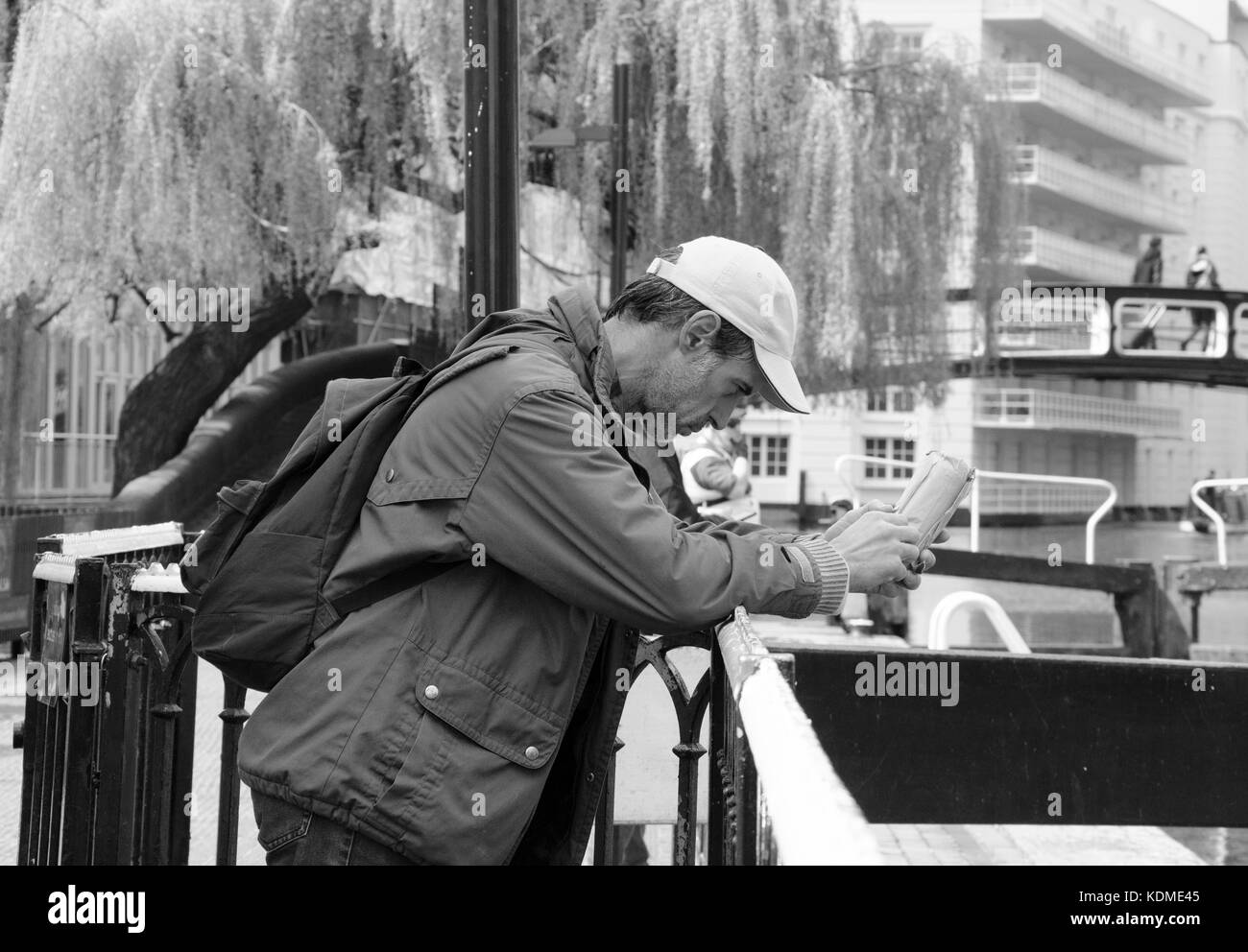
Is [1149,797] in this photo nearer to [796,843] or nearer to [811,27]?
[796,843]

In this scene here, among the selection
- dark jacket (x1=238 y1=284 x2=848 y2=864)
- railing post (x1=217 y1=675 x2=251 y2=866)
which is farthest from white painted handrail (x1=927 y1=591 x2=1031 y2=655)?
dark jacket (x1=238 y1=284 x2=848 y2=864)

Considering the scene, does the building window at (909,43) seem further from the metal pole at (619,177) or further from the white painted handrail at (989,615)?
the white painted handrail at (989,615)

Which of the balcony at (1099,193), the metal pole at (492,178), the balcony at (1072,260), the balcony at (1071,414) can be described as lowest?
the metal pole at (492,178)

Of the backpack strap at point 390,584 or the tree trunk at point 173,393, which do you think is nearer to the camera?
the backpack strap at point 390,584

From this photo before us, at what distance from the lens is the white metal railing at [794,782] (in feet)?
4.31

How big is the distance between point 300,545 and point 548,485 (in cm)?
42

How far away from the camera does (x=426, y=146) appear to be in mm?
14711

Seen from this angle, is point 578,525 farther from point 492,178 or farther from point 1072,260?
point 1072,260

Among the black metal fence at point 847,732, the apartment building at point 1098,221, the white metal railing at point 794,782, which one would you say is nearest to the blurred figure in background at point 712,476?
the black metal fence at point 847,732

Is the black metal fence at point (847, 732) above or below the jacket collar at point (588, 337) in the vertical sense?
below

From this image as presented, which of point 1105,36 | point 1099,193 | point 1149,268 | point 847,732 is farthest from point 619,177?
point 1105,36

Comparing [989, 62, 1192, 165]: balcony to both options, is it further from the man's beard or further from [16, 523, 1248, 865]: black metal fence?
the man's beard
